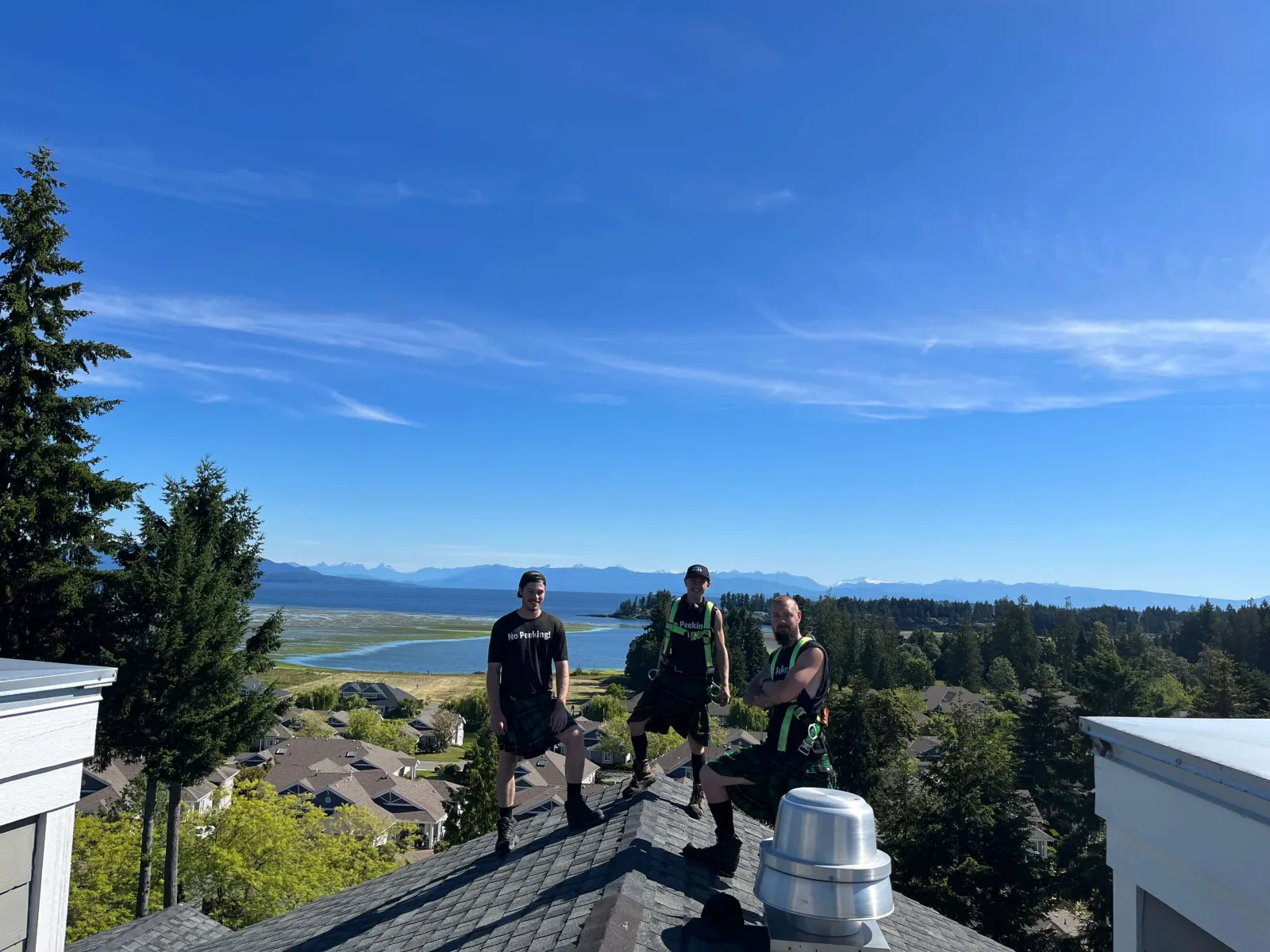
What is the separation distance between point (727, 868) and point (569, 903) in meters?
1.29

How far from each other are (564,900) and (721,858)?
1.24 meters

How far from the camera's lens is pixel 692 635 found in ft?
20.9

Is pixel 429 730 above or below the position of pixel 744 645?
below

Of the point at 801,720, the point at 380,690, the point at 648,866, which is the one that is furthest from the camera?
the point at 380,690

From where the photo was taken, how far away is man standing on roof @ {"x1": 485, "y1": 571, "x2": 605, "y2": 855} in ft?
19.6

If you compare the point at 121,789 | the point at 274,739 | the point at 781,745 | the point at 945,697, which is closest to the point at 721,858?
the point at 781,745

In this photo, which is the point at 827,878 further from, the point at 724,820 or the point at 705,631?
the point at 705,631

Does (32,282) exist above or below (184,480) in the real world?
above

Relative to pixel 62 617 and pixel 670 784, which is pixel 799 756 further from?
pixel 62 617

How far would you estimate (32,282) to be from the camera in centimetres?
1659

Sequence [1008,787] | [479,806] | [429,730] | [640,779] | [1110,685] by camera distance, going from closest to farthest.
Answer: [640,779], [479,806], [1008,787], [1110,685], [429,730]

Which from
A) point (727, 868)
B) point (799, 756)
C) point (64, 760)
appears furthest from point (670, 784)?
point (64, 760)

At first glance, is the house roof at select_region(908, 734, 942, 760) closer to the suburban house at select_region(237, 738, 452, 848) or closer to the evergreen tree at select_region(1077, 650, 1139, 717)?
the evergreen tree at select_region(1077, 650, 1139, 717)

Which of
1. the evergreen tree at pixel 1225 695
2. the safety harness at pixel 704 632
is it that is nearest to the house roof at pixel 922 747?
the evergreen tree at pixel 1225 695
